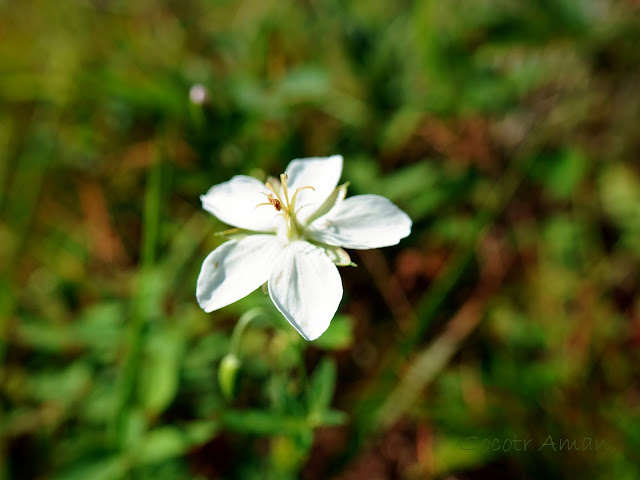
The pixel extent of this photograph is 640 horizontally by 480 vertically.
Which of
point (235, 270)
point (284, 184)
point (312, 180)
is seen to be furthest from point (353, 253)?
point (235, 270)

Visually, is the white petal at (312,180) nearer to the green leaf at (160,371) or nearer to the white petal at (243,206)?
the white petal at (243,206)

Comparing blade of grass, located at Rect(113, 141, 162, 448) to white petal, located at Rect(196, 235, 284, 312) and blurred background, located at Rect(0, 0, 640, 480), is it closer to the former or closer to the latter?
blurred background, located at Rect(0, 0, 640, 480)

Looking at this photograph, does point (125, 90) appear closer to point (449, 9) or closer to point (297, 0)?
point (297, 0)

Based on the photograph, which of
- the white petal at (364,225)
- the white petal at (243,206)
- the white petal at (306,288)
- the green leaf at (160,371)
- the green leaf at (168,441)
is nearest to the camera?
the white petal at (306,288)

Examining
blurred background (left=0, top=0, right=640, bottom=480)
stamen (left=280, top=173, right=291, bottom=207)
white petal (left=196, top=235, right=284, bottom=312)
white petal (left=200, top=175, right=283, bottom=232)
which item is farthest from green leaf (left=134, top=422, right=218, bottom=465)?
stamen (left=280, top=173, right=291, bottom=207)

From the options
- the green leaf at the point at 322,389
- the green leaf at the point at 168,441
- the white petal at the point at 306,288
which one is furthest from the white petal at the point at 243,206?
the green leaf at the point at 168,441

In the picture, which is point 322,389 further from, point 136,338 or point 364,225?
point 136,338

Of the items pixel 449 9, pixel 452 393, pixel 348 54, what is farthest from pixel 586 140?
pixel 452 393
